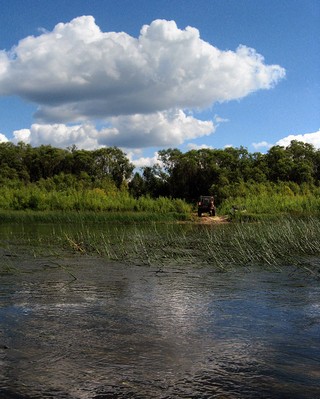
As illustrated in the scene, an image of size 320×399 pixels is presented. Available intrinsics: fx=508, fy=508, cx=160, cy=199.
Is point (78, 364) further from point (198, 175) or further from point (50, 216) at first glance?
point (198, 175)

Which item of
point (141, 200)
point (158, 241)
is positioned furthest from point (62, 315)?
point (141, 200)

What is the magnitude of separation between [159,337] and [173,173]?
53171mm

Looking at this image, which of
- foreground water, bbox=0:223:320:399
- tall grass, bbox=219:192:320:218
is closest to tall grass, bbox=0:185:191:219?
tall grass, bbox=219:192:320:218

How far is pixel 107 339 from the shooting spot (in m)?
4.75

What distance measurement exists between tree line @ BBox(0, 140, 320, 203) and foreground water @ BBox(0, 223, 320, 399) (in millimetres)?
40960

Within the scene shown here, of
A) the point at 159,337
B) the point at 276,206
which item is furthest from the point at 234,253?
the point at 276,206

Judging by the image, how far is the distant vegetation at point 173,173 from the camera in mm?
43812

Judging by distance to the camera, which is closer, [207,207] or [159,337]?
[159,337]

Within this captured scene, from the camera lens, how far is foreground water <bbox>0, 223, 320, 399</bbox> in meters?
3.62

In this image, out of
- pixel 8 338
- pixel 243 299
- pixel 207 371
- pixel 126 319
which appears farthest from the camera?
pixel 243 299

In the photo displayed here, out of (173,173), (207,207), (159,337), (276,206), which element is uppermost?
(173,173)

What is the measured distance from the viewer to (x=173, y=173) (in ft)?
190

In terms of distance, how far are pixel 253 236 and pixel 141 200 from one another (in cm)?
2216

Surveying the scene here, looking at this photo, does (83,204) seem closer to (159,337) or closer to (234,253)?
(234,253)
